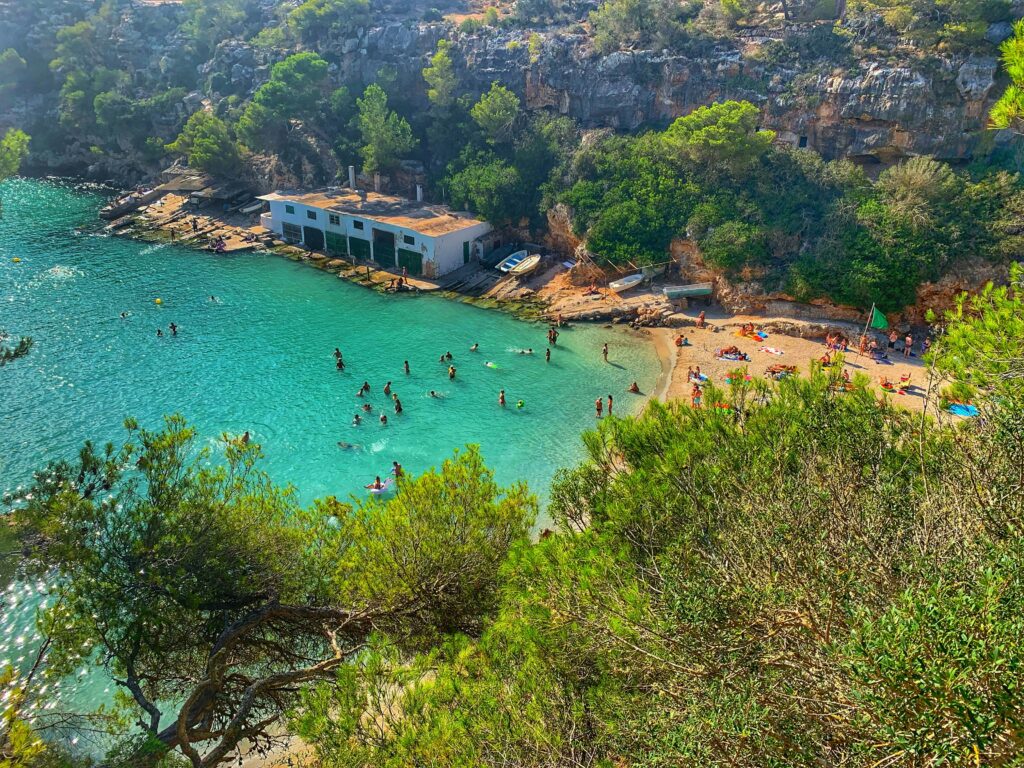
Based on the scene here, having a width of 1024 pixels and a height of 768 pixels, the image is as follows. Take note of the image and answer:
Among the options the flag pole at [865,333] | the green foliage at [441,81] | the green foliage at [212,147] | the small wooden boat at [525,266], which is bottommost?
the flag pole at [865,333]

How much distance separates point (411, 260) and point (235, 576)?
117ft

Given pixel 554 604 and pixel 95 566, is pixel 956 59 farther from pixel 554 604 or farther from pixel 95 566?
pixel 95 566

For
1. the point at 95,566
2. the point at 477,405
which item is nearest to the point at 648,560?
the point at 95,566

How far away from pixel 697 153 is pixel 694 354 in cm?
1560

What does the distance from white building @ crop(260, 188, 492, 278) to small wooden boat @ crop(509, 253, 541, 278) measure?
441 centimetres

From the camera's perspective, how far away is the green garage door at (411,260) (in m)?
46.5

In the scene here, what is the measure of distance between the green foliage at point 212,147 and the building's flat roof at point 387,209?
285 inches

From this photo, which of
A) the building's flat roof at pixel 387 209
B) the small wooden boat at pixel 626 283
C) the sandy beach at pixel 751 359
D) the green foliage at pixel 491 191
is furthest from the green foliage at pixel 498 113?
the sandy beach at pixel 751 359

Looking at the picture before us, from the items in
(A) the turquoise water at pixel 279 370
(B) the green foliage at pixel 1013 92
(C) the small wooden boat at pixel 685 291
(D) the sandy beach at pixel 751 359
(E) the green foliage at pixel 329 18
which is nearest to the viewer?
(B) the green foliage at pixel 1013 92

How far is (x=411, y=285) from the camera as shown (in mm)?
45219

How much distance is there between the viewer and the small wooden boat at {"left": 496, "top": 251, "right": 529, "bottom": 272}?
4589cm

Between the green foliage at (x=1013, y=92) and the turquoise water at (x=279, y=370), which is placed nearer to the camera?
the green foliage at (x=1013, y=92)

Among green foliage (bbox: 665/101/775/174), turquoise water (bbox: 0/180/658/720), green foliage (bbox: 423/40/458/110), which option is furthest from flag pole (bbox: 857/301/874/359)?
green foliage (bbox: 423/40/458/110)

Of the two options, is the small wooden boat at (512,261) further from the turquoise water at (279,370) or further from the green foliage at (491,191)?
the turquoise water at (279,370)
